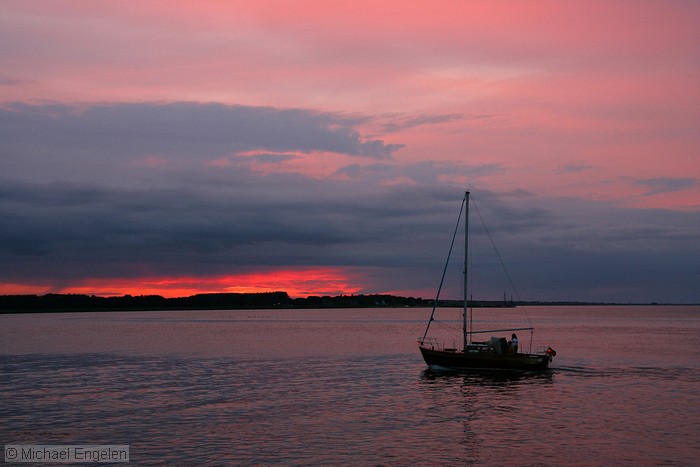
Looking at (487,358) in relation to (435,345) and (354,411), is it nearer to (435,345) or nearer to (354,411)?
(354,411)

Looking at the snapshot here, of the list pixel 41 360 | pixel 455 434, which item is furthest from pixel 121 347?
pixel 455 434

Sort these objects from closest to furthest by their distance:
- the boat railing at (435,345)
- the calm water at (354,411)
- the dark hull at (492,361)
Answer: the calm water at (354,411) < the dark hull at (492,361) < the boat railing at (435,345)

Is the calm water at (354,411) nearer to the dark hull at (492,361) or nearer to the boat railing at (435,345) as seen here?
the dark hull at (492,361)

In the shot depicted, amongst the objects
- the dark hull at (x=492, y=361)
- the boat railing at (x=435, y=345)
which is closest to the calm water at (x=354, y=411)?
the dark hull at (x=492, y=361)

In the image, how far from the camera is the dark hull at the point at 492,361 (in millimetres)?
68250

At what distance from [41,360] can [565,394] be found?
64.0m

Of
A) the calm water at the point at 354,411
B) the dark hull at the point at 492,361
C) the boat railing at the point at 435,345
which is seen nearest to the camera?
the calm water at the point at 354,411

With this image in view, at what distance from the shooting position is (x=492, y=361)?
2697 inches

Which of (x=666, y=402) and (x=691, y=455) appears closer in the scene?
(x=691, y=455)

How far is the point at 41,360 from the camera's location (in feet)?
278

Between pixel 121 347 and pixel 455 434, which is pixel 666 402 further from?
pixel 121 347

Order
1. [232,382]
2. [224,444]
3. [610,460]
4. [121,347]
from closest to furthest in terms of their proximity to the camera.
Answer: [610,460] < [224,444] < [232,382] < [121,347]

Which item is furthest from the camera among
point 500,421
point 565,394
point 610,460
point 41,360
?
point 41,360

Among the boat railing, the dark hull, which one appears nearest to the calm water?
the dark hull
